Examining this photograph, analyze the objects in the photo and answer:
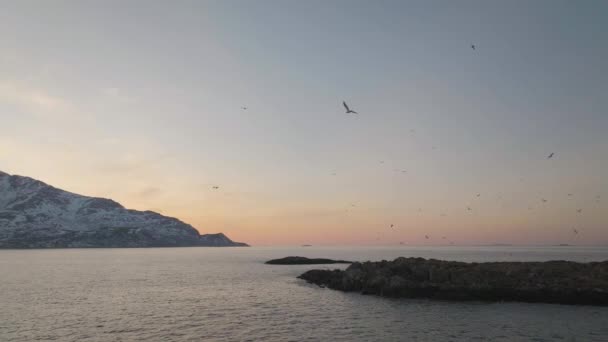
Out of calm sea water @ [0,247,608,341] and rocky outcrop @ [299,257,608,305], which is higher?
rocky outcrop @ [299,257,608,305]

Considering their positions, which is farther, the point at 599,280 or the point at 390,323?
the point at 599,280

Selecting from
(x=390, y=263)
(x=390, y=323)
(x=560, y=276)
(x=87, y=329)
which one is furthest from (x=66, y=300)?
(x=560, y=276)

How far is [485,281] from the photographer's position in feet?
183

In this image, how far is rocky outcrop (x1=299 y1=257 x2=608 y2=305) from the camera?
49688 millimetres

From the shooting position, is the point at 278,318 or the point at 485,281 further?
the point at 485,281

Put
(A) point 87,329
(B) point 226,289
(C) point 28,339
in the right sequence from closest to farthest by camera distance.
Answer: (C) point 28,339
(A) point 87,329
(B) point 226,289

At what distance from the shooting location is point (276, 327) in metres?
37.2

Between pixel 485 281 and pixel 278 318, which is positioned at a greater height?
pixel 485 281

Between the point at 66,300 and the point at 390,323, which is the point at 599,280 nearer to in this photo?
the point at 390,323

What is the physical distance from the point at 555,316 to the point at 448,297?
1394 centimetres

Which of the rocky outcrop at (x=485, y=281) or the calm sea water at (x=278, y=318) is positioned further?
the rocky outcrop at (x=485, y=281)

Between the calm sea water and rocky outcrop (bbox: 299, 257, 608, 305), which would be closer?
the calm sea water

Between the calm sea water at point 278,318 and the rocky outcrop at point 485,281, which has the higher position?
the rocky outcrop at point 485,281

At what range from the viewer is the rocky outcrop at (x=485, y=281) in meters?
49.7
